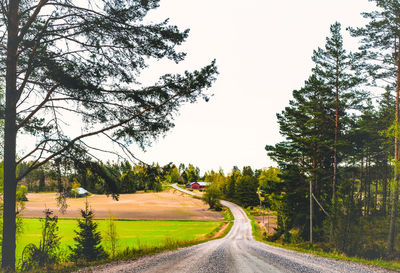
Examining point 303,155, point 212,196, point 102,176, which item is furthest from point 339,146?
point 212,196

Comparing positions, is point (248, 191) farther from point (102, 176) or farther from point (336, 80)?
point (102, 176)

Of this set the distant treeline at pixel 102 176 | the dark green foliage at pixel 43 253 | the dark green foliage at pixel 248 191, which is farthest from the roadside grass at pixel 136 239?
the dark green foliage at pixel 248 191

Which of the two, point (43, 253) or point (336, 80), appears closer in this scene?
point (43, 253)

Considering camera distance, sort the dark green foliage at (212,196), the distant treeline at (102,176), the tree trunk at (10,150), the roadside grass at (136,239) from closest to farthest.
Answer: the tree trunk at (10,150), the distant treeline at (102,176), the roadside grass at (136,239), the dark green foliage at (212,196)

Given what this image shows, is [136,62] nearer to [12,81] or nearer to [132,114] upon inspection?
[132,114]

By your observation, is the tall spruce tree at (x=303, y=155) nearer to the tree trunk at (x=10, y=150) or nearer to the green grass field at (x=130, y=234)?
the green grass field at (x=130, y=234)

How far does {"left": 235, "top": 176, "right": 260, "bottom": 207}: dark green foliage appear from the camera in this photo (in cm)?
8125

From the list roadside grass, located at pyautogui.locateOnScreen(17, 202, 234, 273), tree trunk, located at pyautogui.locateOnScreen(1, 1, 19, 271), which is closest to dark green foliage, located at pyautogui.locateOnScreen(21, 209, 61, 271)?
roadside grass, located at pyautogui.locateOnScreen(17, 202, 234, 273)

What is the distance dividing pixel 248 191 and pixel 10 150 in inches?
3180

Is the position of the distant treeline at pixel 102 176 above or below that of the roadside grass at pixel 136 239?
above

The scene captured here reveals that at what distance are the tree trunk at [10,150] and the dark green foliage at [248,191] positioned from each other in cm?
7676

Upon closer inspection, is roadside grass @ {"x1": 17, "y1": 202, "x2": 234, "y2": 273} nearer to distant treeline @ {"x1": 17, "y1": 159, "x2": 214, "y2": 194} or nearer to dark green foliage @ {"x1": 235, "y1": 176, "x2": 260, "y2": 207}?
distant treeline @ {"x1": 17, "y1": 159, "x2": 214, "y2": 194}

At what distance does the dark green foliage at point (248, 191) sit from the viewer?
8125cm

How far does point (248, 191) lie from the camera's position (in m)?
83.3
